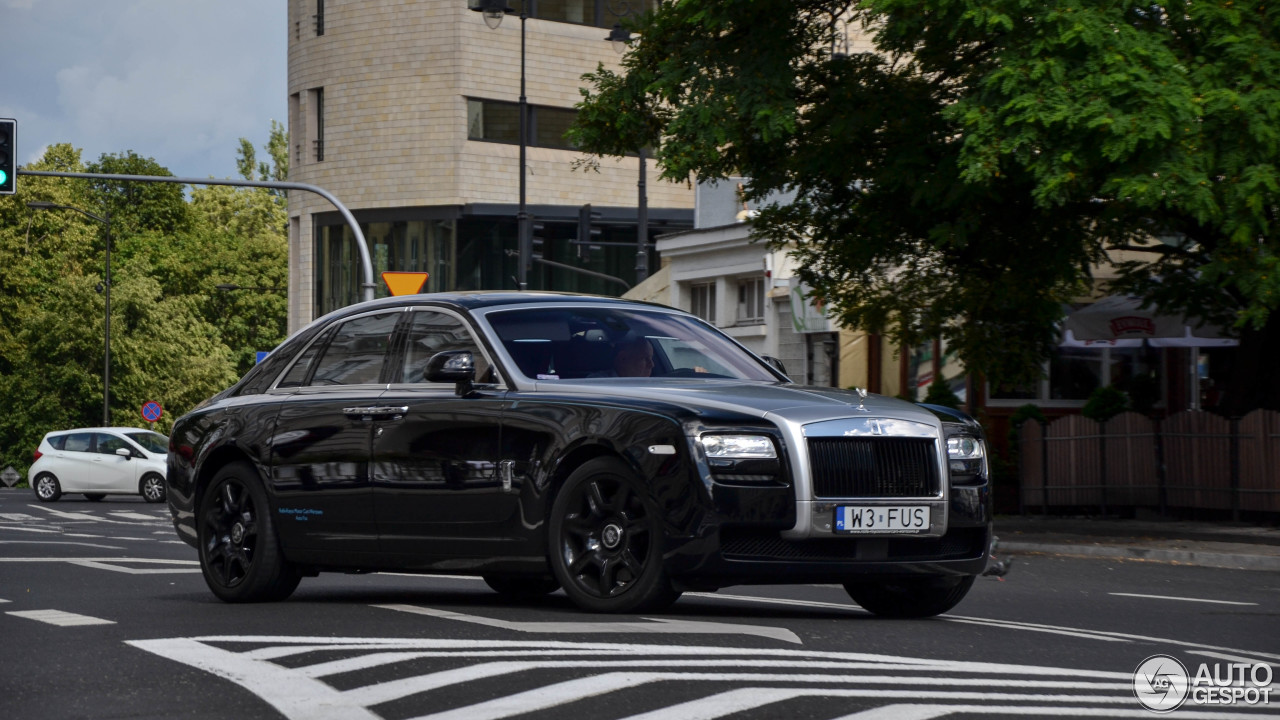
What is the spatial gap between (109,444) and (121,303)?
107ft

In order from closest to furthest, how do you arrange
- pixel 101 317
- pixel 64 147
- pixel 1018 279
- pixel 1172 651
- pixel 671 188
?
1. pixel 1172 651
2. pixel 1018 279
3. pixel 671 188
4. pixel 101 317
5. pixel 64 147

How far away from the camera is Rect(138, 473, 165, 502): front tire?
4059 centimetres

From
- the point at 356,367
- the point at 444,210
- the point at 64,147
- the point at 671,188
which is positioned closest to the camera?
the point at 356,367

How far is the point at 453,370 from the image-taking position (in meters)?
9.30

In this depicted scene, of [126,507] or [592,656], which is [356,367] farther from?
[126,507]

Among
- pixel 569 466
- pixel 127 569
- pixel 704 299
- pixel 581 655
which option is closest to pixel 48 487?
pixel 704 299

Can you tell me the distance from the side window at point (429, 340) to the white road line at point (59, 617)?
6.27 feet

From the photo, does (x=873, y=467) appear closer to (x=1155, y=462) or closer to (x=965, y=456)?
(x=965, y=456)

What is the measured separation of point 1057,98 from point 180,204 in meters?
78.7

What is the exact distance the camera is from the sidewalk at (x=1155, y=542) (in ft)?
60.5

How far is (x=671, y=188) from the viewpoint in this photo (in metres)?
61.1

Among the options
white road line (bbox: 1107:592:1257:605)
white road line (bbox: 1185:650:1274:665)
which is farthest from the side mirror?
white road line (bbox: 1107:592:1257:605)

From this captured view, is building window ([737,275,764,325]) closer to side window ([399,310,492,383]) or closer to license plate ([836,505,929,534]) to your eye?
side window ([399,310,492,383])

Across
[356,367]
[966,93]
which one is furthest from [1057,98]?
[356,367]
